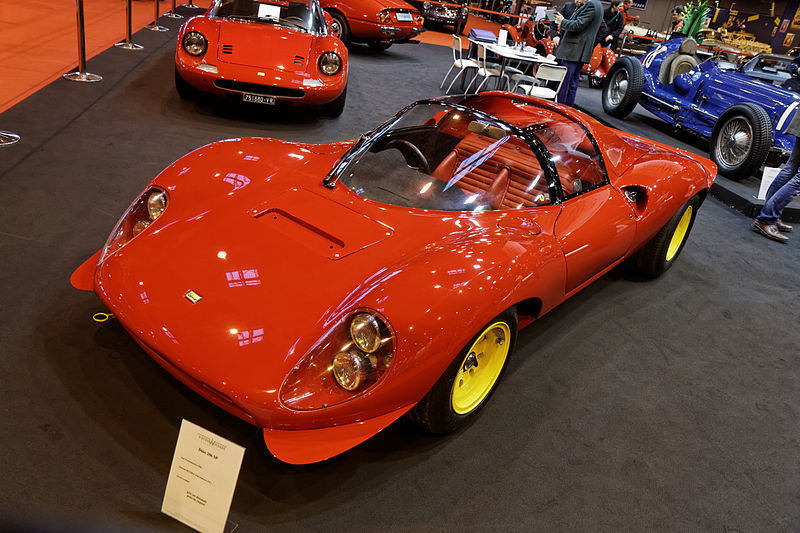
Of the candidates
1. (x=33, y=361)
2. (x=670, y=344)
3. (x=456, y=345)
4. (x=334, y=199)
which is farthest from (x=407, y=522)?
(x=670, y=344)

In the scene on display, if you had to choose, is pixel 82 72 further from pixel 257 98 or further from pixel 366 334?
pixel 366 334

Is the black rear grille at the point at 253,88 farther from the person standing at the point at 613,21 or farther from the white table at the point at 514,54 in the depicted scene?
the person standing at the point at 613,21

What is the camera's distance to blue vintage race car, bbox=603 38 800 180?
5.87 metres

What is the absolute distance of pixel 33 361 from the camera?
223 cm

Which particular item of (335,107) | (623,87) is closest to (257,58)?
(335,107)

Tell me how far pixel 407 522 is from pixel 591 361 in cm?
138

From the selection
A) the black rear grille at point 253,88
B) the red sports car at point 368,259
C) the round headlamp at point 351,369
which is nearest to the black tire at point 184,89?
the black rear grille at point 253,88

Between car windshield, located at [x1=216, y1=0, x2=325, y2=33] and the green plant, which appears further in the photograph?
the green plant

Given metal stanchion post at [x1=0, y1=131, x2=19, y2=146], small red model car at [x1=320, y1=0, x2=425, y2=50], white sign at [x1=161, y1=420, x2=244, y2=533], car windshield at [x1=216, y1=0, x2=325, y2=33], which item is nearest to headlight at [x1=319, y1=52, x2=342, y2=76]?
car windshield at [x1=216, y1=0, x2=325, y2=33]

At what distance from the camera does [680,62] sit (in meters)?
7.39

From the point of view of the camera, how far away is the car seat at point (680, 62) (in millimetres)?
7391

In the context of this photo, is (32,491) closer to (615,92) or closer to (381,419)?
(381,419)

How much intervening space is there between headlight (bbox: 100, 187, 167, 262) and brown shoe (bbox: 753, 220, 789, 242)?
468 cm

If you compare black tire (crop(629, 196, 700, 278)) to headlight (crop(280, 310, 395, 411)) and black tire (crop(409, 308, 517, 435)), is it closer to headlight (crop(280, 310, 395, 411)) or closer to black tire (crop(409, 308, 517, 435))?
black tire (crop(409, 308, 517, 435))
